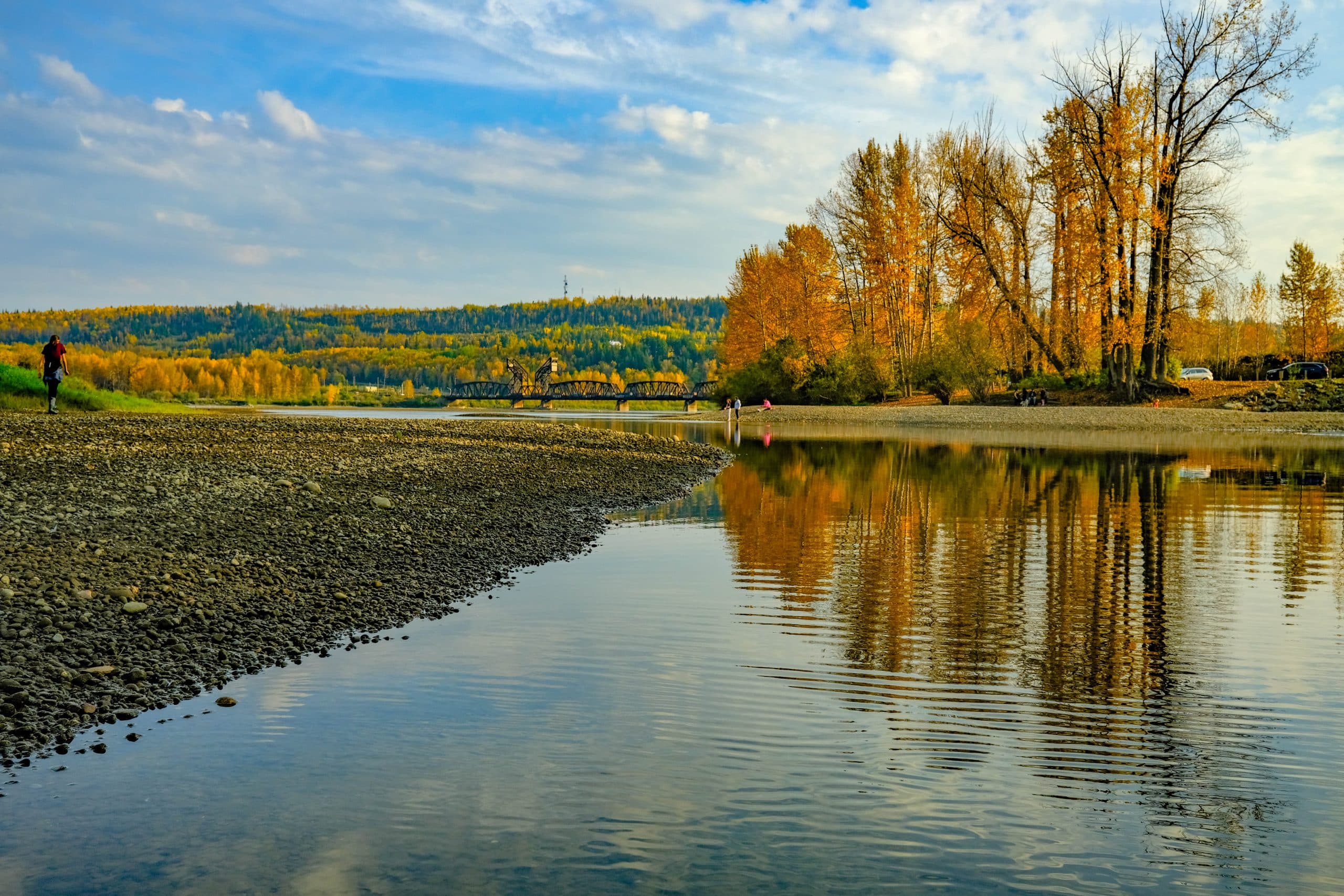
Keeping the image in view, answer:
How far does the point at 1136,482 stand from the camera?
25172 millimetres

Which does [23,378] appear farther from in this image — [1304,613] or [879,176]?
[879,176]

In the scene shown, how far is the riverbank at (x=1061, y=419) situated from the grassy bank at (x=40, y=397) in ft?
119

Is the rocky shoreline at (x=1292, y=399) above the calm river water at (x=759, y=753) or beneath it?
above

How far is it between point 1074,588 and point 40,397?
113 ft

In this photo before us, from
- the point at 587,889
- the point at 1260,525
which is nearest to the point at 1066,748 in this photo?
the point at 587,889

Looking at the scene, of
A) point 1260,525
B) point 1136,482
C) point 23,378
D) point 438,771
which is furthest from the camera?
point 23,378

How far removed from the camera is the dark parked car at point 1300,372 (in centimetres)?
6238

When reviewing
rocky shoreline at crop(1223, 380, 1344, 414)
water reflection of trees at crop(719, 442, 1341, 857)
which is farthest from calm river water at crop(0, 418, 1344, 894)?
rocky shoreline at crop(1223, 380, 1344, 414)

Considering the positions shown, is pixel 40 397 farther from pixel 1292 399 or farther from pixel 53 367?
pixel 1292 399

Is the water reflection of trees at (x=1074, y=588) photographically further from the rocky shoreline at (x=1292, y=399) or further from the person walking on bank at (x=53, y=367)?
the rocky shoreline at (x=1292, y=399)

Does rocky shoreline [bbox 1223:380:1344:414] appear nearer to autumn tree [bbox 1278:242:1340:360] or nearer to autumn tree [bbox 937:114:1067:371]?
autumn tree [bbox 937:114:1067:371]

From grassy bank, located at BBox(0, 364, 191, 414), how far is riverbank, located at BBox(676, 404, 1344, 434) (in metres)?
36.3

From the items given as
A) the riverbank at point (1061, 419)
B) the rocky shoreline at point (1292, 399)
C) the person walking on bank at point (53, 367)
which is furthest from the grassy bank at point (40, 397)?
the rocky shoreline at point (1292, 399)

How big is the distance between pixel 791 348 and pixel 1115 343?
26.2 metres
